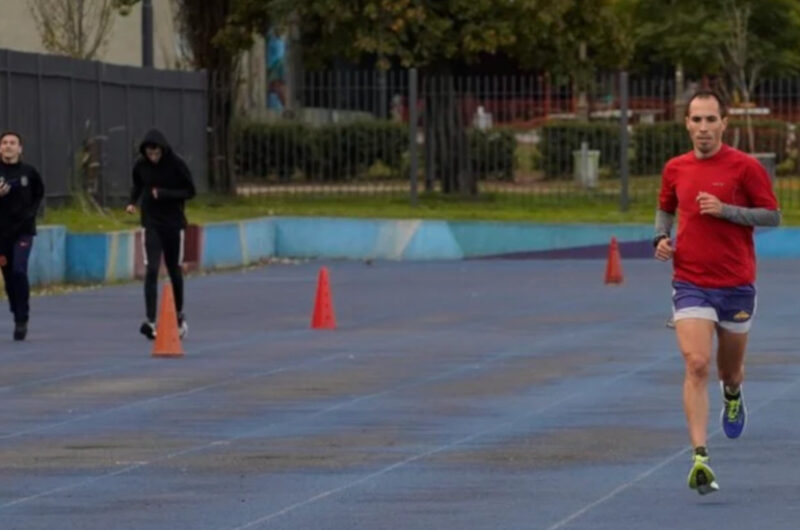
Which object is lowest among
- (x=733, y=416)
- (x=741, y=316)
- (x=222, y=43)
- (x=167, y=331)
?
(x=167, y=331)

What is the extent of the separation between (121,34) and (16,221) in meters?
31.8

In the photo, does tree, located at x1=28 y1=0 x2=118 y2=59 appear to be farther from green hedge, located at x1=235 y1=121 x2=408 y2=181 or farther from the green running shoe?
the green running shoe

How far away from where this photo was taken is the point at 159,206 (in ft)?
60.2

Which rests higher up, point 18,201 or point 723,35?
point 723,35

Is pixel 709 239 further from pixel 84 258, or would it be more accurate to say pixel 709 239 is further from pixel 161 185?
pixel 84 258

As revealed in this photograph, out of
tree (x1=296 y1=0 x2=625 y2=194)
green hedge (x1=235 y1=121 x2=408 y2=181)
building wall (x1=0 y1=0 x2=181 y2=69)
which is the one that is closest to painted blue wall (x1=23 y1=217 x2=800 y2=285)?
green hedge (x1=235 y1=121 x2=408 y2=181)

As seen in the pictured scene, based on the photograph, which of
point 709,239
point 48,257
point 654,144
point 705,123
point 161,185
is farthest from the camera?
point 654,144

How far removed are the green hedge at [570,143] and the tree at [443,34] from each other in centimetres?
132

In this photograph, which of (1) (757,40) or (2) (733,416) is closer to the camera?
(2) (733,416)

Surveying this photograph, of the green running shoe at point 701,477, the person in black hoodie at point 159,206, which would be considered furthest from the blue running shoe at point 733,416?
the person in black hoodie at point 159,206

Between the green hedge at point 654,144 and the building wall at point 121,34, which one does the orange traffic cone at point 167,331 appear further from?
the building wall at point 121,34

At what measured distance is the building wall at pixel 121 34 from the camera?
4688 cm

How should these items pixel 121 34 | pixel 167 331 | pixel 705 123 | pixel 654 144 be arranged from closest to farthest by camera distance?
pixel 705 123
pixel 167 331
pixel 654 144
pixel 121 34

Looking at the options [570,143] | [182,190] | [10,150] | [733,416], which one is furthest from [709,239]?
[570,143]
